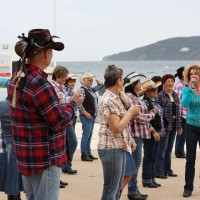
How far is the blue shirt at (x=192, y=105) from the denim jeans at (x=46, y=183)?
3554 mm

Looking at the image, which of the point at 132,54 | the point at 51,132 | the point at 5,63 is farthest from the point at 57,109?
the point at 132,54

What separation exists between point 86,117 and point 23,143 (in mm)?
6577

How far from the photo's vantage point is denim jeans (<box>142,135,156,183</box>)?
810 cm

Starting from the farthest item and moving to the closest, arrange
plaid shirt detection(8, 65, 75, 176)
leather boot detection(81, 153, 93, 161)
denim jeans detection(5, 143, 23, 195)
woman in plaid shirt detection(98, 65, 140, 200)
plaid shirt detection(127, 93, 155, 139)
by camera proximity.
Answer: leather boot detection(81, 153, 93, 161) → plaid shirt detection(127, 93, 155, 139) → denim jeans detection(5, 143, 23, 195) → woman in plaid shirt detection(98, 65, 140, 200) → plaid shirt detection(8, 65, 75, 176)

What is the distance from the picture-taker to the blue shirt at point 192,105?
24.5ft

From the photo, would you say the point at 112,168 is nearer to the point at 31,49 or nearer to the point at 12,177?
the point at 12,177

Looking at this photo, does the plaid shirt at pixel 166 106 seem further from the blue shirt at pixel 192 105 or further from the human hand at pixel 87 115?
the human hand at pixel 87 115

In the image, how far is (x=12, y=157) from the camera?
6680 millimetres

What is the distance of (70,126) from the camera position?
8773 mm

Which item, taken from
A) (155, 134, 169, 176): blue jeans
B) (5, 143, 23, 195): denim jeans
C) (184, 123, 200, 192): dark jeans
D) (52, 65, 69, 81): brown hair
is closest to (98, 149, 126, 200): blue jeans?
(5, 143, 23, 195): denim jeans

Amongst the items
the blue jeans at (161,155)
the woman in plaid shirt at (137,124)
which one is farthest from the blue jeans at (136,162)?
the blue jeans at (161,155)

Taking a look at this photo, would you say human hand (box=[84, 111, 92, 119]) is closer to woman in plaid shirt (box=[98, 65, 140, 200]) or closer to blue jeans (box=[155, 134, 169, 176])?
blue jeans (box=[155, 134, 169, 176])

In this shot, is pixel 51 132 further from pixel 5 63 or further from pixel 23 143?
pixel 5 63

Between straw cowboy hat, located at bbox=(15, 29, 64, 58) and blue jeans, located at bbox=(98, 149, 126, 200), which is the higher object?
straw cowboy hat, located at bbox=(15, 29, 64, 58)
